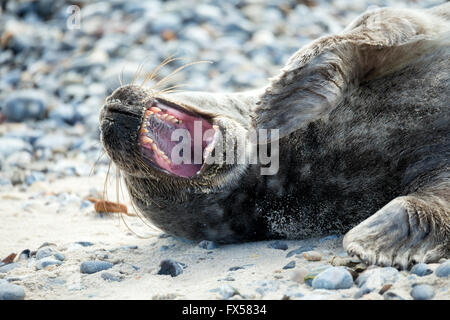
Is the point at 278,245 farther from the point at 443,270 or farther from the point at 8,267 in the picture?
the point at 8,267

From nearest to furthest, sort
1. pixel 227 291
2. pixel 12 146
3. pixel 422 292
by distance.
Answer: pixel 422 292
pixel 227 291
pixel 12 146

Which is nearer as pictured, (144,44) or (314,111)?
(314,111)

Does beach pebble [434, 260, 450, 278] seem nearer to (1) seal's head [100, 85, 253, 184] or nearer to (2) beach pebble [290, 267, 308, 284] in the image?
(2) beach pebble [290, 267, 308, 284]

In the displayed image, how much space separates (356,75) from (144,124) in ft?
3.70

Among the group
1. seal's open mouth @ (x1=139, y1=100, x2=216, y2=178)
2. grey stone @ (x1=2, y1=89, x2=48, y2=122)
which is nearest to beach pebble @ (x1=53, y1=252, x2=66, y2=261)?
seal's open mouth @ (x1=139, y1=100, x2=216, y2=178)

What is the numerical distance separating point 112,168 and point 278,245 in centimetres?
305

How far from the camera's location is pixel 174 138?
3596 mm

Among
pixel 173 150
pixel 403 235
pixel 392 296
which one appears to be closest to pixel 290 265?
pixel 403 235

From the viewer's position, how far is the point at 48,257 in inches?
142

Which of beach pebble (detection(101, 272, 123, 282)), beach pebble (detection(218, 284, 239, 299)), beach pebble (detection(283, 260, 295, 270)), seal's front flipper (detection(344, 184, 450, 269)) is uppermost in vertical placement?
seal's front flipper (detection(344, 184, 450, 269))

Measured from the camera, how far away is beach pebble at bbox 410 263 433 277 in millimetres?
2684

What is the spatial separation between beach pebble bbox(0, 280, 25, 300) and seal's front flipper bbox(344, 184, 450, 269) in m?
1.43

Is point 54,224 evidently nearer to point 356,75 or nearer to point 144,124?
point 144,124
